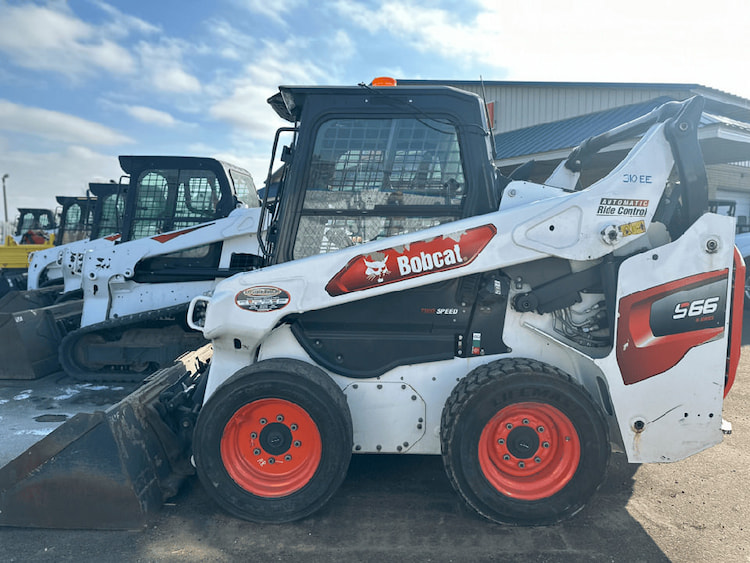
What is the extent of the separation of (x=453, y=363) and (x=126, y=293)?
5236 millimetres

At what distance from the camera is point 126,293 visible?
23.1ft

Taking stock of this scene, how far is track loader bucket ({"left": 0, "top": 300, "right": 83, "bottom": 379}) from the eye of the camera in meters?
6.43

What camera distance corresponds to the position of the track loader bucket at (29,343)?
21.1ft

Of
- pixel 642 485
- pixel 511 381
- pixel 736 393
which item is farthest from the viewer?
pixel 736 393

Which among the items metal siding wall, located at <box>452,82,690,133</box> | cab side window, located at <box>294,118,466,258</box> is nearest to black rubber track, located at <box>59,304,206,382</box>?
cab side window, located at <box>294,118,466,258</box>

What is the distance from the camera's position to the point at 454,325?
3.43 m

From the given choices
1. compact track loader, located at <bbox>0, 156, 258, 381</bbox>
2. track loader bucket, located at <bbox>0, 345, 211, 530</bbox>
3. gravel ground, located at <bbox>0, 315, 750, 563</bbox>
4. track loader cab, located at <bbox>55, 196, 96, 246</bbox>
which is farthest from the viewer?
track loader cab, located at <bbox>55, 196, 96, 246</bbox>

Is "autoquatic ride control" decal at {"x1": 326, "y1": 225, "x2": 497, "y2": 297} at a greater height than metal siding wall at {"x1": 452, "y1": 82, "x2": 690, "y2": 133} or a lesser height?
lesser

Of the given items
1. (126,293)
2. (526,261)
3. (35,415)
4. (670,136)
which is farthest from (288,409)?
(126,293)

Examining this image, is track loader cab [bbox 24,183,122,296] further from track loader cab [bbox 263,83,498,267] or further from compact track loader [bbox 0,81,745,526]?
compact track loader [bbox 0,81,745,526]

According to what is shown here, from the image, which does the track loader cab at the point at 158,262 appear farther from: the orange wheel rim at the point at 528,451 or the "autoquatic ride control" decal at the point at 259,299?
the orange wheel rim at the point at 528,451

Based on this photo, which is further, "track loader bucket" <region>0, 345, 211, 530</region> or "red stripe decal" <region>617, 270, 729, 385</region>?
"red stripe decal" <region>617, 270, 729, 385</region>

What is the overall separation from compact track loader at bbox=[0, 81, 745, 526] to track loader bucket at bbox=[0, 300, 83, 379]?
13.4 feet

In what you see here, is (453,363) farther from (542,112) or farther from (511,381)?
(542,112)
